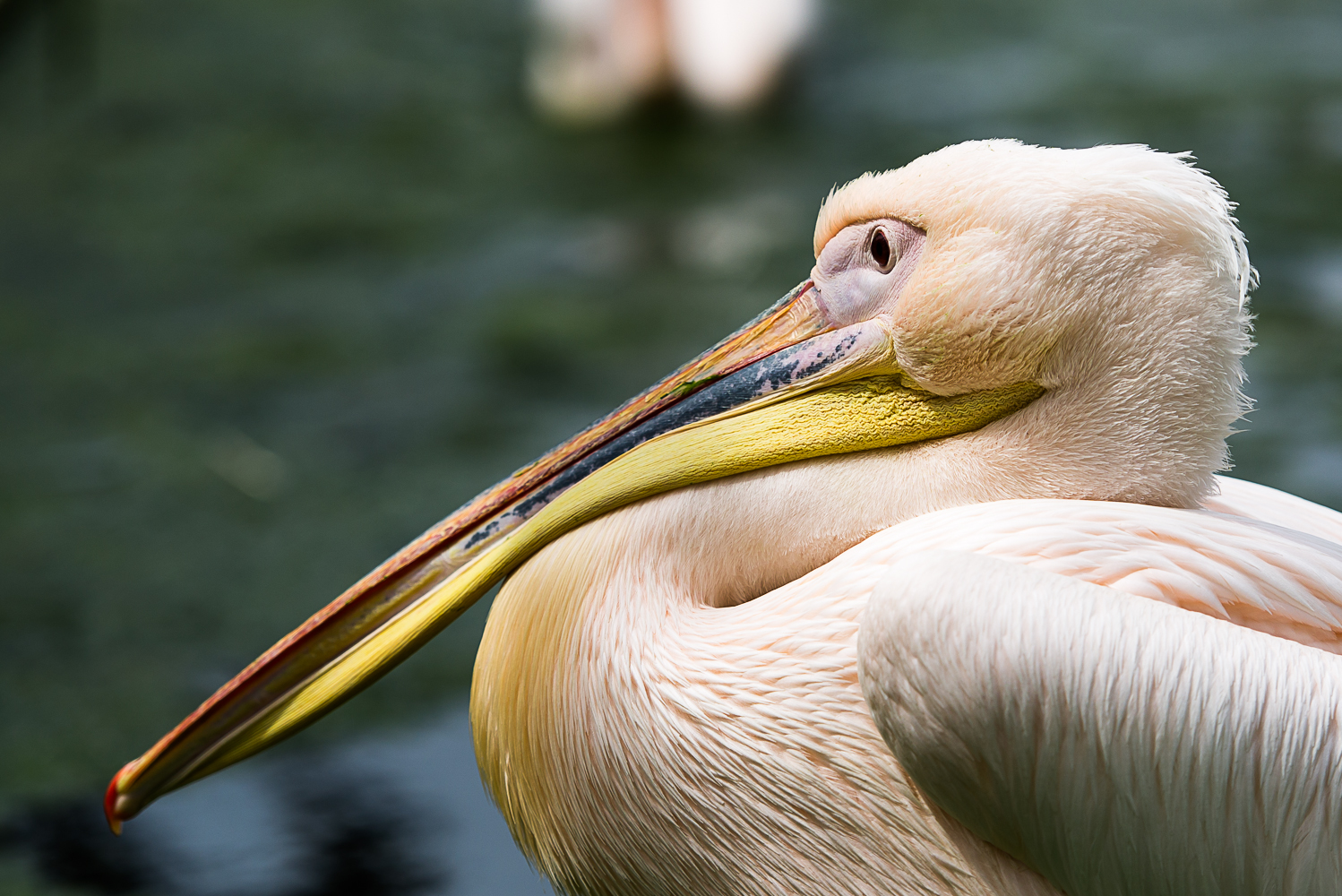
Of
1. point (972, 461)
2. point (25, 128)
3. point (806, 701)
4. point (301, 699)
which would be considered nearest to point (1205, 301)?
point (972, 461)

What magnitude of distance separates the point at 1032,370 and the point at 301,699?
1062 mm

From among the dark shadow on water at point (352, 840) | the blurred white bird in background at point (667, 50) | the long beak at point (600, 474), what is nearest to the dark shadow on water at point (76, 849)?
the dark shadow on water at point (352, 840)

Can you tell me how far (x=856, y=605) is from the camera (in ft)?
5.32

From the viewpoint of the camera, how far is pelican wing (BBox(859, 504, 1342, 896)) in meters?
1.44

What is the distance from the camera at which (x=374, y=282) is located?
4977 millimetres

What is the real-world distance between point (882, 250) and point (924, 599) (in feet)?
1.73

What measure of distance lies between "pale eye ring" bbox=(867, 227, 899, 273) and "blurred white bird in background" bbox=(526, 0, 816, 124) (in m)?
4.36

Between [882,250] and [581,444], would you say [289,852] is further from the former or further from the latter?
[882,250]

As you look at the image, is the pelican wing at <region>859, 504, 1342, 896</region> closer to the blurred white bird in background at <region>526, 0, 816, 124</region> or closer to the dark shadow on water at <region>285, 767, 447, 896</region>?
the dark shadow on water at <region>285, 767, 447, 896</region>

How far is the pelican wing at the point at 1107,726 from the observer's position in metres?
1.44

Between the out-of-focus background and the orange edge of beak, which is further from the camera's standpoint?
Answer: the out-of-focus background

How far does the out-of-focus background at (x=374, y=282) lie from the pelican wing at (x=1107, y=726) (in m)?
1.47

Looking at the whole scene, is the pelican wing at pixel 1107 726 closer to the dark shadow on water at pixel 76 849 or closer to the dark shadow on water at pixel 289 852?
the dark shadow on water at pixel 289 852

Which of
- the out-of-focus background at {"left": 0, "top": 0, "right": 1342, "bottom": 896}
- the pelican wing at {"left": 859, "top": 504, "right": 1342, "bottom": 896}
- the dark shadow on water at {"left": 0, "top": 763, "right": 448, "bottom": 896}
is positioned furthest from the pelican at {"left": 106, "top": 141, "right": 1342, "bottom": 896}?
the out-of-focus background at {"left": 0, "top": 0, "right": 1342, "bottom": 896}
